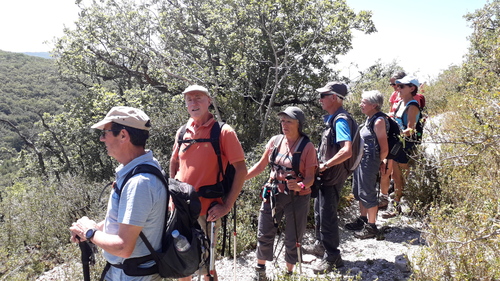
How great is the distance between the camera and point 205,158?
2.83 m

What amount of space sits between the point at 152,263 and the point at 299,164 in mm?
1726

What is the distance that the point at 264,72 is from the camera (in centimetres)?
951

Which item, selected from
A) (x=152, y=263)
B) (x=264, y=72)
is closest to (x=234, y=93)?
(x=264, y=72)

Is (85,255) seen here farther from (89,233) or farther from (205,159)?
(205,159)

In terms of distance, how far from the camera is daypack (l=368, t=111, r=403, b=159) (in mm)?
4074

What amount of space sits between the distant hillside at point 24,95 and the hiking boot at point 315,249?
155 ft

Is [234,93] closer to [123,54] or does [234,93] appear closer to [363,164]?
[363,164]

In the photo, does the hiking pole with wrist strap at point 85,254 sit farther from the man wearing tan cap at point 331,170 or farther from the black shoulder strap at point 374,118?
the black shoulder strap at point 374,118

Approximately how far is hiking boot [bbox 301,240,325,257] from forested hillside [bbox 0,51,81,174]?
46.5m

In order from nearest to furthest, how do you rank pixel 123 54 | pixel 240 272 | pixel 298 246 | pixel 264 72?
pixel 298 246
pixel 240 272
pixel 264 72
pixel 123 54

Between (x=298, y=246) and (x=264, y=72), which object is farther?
(x=264, y=72)

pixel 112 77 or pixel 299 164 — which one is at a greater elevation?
pixel 112 77

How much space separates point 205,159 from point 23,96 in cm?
6825

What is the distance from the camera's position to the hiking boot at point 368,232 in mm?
4323
